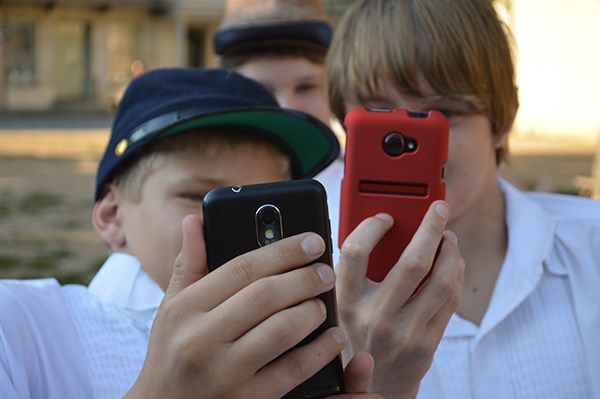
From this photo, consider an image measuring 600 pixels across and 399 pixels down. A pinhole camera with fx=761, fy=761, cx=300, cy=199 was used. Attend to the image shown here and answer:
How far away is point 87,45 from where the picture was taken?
88.5ft

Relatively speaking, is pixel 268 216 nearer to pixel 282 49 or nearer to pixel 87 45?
pixel 282 49

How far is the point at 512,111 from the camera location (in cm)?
196

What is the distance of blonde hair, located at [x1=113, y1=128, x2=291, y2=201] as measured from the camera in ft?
5.78

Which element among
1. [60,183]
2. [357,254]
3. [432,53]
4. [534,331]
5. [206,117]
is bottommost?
[60,183]

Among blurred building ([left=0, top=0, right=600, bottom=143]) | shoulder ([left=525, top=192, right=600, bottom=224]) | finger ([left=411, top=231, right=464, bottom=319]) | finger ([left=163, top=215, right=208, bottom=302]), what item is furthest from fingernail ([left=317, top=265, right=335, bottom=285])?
blurred building ([left=0, top=0, right=600, bottom=143])

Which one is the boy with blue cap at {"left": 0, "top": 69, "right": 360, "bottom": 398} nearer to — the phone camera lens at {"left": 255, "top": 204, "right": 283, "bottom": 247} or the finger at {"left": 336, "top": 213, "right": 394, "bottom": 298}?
the phone camera lens at {"left": 255, "top": 204, "right": 283, "bottom": 247}

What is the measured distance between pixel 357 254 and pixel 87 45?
27364mm

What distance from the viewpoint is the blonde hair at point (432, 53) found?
1.75 m

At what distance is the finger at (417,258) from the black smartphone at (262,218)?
199mm

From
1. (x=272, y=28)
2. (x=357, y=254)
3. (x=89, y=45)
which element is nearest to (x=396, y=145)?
(x=357, y=254)

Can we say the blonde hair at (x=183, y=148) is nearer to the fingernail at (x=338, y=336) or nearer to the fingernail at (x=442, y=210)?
the fingernail at (x=442, y=210)

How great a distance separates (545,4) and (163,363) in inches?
754

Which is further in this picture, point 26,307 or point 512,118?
point 512,118

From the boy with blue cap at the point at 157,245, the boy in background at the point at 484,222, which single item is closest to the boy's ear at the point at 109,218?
the boy with blue cap at the point at 157,245
